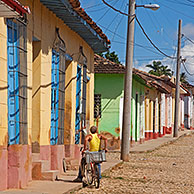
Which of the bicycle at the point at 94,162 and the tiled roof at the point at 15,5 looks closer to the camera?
the tiled roof at the point at 15,5

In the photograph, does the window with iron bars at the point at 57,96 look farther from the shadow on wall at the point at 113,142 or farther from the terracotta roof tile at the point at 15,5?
the shadow on wall at the point at 113,142

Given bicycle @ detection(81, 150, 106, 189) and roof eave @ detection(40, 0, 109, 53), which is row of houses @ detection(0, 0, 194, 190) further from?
bicycle @ detection(81, 150, 106, 189)

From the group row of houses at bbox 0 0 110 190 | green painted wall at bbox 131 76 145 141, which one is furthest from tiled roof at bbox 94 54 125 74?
row of houses at bbox 0 0 110 190

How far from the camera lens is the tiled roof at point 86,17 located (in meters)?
11.3

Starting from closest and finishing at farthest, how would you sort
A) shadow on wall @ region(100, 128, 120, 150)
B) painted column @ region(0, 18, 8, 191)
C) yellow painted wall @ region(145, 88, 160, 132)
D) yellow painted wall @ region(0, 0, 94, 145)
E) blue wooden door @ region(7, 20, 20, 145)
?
1. painted column @ region(0, 18, 8, 191)
2. yellow painted wall @ region(0, 0, 94, 145)
3. blue wooden door @ region(7, 20, 20, 145)
4. shadow on wall @ region(100, 128, 120, 150)
5. yellow painted wall @ region(145, 88, 160, 132)

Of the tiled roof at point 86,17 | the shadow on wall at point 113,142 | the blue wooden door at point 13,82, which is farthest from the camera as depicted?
the shadow on wall at point 113,142

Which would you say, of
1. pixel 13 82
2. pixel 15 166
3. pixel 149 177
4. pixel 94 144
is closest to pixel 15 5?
pixel 13 82

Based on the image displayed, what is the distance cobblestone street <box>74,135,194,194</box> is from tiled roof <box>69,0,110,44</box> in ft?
13.0

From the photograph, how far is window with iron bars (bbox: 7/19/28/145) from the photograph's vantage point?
29.2 ft

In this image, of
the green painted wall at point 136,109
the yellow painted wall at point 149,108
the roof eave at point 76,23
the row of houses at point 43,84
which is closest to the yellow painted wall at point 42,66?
the row of houses at point 43,84

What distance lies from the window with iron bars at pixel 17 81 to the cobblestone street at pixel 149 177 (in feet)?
5.73

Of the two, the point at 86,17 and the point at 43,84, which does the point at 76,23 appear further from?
the point at 43,84

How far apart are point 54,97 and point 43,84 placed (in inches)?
40.8

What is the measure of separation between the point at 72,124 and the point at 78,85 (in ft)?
4.68
